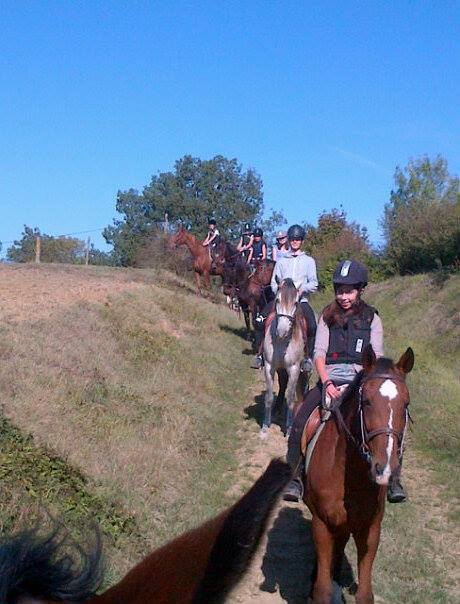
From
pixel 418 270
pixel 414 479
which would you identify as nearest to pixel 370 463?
pixel 414 479

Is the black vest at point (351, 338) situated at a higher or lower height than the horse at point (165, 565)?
higher

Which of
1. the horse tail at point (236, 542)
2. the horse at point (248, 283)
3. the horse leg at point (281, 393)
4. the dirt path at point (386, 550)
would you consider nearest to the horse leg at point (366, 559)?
the dirt path at point (386, 550)

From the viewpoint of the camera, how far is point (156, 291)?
23.0 metres

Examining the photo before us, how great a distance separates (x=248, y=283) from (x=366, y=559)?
48.2 feet

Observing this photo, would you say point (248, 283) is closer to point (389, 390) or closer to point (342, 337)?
point (342, 337)

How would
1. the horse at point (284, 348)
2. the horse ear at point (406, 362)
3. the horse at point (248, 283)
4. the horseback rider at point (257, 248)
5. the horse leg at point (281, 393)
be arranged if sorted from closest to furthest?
the horse ear at point (406, 362), the horse at point (284, 348), the horse leg at point (281, 393), the horse at point (248, 283), the horseback rider at point (257, 248)

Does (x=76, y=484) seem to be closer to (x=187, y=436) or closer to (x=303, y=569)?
(x=303, y=569)

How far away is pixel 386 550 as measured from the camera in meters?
7.47

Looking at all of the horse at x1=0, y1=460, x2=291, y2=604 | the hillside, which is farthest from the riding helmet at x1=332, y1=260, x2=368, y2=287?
the horse at x1=0, y1=460, x2=291, y2=604

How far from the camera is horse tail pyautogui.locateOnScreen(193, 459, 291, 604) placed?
120 cm

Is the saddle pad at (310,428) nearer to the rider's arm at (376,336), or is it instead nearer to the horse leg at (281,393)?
the rider's arm at (376,336)

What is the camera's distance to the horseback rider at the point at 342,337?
6.14m

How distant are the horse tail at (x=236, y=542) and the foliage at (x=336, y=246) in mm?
37765

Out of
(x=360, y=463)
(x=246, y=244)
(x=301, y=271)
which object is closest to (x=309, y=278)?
(x=301, y=271)
